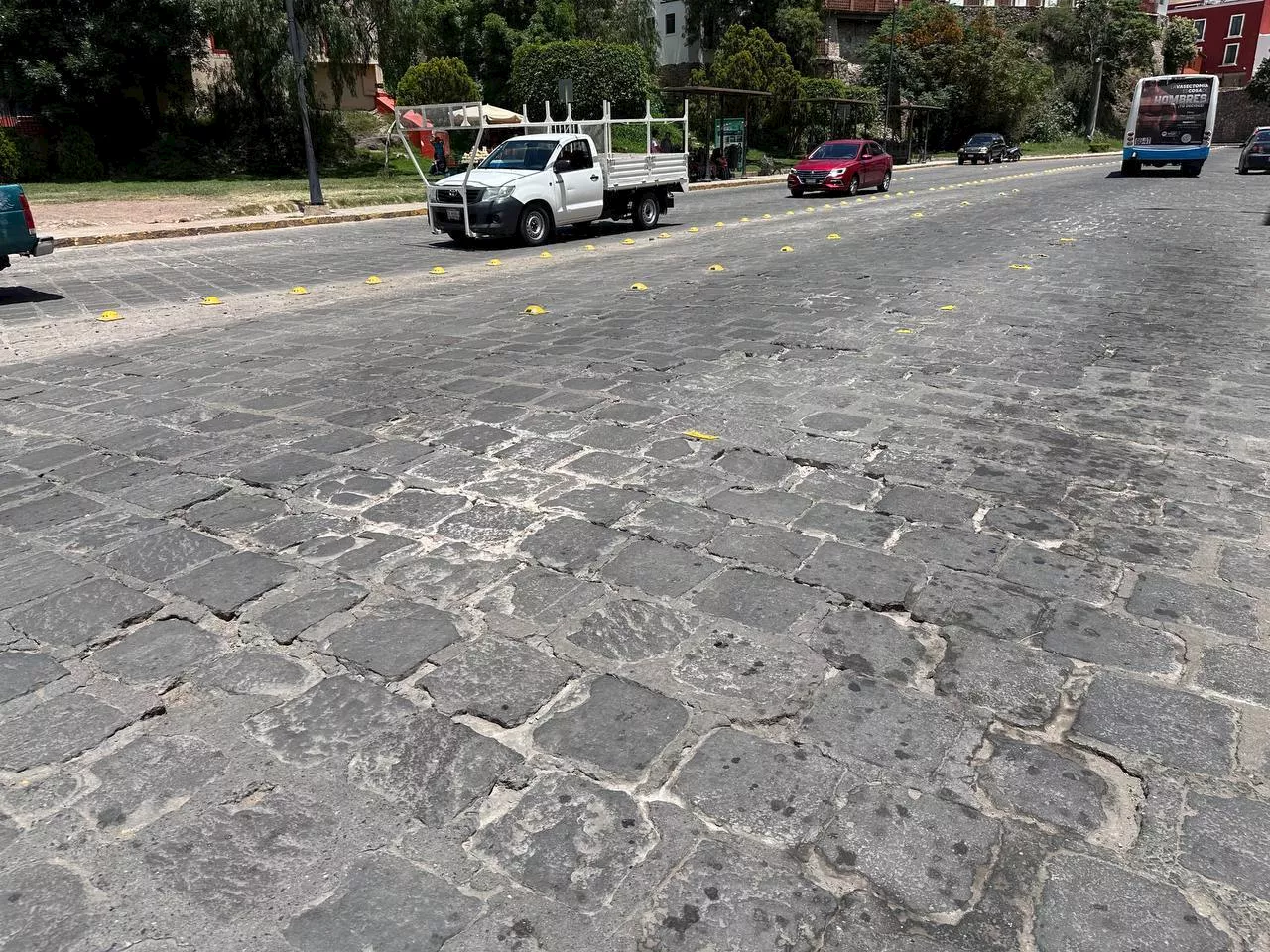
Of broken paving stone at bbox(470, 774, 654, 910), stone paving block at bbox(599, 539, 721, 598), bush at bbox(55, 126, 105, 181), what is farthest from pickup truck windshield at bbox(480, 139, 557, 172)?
bush at bbox(55, 126, 105, 181)

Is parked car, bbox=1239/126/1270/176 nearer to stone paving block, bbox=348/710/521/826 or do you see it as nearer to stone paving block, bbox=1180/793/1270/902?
stone paving block, bbox=1180/793/1270/902

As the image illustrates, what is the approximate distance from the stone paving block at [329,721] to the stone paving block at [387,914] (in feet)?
1.49

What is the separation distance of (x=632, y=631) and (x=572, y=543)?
29.3 inches

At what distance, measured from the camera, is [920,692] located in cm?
279

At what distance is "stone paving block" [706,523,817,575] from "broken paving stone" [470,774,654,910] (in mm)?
1445

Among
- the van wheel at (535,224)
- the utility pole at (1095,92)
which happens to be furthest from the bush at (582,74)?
the utility pole at (1095,92)

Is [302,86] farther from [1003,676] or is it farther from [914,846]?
[914,846]

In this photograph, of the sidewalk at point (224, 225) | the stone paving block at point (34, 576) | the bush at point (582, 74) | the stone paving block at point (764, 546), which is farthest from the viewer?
the bush at point (582, 74)

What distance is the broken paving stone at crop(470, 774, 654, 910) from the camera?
2.11 m

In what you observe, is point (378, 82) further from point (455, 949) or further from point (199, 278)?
point (455, 949)

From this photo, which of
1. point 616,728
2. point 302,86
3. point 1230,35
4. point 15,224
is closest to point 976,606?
point 616,728

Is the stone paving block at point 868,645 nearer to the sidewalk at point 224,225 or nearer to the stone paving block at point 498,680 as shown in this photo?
the stone paving block at point 498,680

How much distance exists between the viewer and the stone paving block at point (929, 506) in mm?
4004

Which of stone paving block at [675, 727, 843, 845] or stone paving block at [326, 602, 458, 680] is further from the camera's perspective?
stone paving block at [326, 602, 458, 680]
